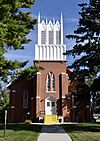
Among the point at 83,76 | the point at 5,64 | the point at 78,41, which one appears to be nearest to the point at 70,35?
the point at 78,41

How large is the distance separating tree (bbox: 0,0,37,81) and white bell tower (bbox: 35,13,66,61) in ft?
96.1

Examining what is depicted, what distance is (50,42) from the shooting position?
51844 mm

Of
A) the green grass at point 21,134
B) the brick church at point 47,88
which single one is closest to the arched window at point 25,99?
the brick church at point 47,88

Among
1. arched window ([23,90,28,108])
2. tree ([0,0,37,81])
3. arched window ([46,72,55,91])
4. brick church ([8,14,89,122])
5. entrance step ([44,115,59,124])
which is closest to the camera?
tree ([0,0,37,81])

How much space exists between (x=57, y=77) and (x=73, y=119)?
6.56 metres

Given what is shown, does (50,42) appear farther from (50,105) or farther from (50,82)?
(50,105)

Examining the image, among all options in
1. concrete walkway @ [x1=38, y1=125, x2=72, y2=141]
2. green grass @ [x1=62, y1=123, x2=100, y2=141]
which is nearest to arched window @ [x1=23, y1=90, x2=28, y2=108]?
green grass @ [x1=62, y1=123, x2=100, y2=141]

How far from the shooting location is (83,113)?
168 ft

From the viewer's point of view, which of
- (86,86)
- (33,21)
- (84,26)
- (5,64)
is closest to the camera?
(5,64)

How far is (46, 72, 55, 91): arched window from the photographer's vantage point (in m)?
50.8

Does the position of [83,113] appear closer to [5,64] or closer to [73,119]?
[73,119]

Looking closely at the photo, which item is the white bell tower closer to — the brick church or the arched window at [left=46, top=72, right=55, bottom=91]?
the brick church

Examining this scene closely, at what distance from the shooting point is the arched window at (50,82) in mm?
50781

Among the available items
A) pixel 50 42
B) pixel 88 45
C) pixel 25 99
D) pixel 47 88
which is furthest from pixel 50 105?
pixel 88 45
